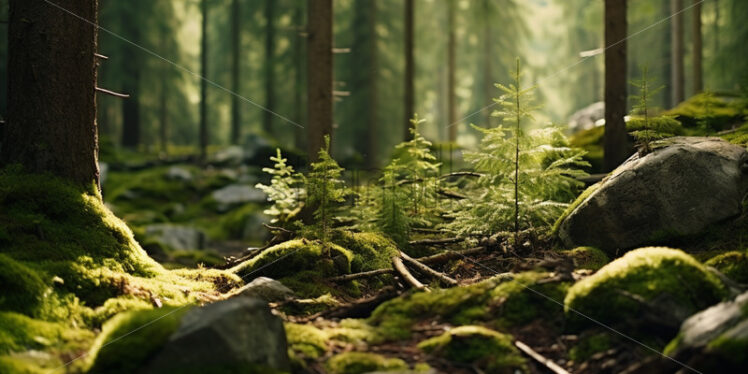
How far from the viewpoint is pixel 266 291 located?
19.4ft

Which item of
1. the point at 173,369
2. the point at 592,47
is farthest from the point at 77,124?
the point at 592,47

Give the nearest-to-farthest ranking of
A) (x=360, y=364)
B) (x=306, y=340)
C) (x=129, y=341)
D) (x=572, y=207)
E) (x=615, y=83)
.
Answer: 1. (x=129, y=341)
2. (x=360, y=364)
3. (x=306, y=340)
4. (x=572, y=207)
5. (x=615, y=83)

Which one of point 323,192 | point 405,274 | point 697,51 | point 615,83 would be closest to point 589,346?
point 405,274

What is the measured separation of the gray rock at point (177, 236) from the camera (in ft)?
48.2

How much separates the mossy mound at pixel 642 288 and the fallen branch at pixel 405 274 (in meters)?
1.64

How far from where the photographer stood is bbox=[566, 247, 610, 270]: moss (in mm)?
6121

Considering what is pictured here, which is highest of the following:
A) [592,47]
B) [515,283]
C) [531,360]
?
[592,47]

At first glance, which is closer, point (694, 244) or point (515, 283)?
point (515, 283)

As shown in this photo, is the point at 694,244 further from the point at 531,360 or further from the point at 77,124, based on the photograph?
the point at 77,124

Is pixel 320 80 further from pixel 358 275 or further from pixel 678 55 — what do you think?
pixel 678 55

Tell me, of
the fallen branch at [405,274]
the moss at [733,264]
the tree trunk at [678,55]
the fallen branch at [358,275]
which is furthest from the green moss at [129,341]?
the tree trunk at [678,55]

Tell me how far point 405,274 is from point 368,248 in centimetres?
120

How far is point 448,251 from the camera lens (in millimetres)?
7461

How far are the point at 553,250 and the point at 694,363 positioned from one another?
332 cm
